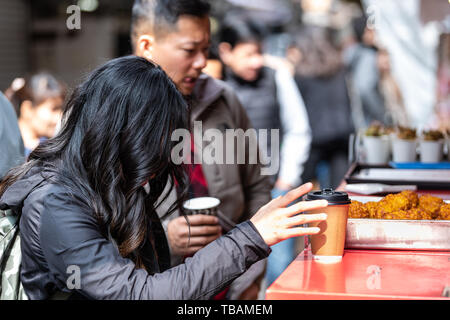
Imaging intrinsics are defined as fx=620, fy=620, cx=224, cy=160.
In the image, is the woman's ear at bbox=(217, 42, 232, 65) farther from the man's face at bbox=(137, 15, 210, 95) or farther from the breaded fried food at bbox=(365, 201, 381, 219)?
the breaded fried food at bbox=(365, 201, 381, 219)

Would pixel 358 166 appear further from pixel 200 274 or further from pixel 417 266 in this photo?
pixel 200 274

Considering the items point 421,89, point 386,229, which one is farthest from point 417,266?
point 421,89

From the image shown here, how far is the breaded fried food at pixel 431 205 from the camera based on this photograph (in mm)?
2279

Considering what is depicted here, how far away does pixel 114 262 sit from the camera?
1.82 meters

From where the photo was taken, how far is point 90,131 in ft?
6.45

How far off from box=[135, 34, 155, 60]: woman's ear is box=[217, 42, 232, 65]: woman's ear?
284 cm

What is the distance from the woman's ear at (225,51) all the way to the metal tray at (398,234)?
160 inches

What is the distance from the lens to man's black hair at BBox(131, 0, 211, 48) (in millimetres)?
3176

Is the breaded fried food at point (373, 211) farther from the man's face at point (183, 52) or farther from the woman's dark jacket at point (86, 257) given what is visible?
the man's face at point (183, 52)

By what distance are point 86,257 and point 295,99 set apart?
15.0ft

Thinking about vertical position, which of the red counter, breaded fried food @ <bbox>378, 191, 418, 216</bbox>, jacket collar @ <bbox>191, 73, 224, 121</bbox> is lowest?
the red counter

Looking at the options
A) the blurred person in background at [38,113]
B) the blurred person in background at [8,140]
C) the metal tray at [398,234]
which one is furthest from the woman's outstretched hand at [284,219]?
the blurred person in background at [38,113]

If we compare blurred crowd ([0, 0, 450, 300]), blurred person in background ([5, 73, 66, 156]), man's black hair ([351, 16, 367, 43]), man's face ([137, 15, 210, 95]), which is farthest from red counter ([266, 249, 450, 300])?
man's black hair ([351, 16, 367, 43])

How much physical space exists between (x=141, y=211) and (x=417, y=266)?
928mm
